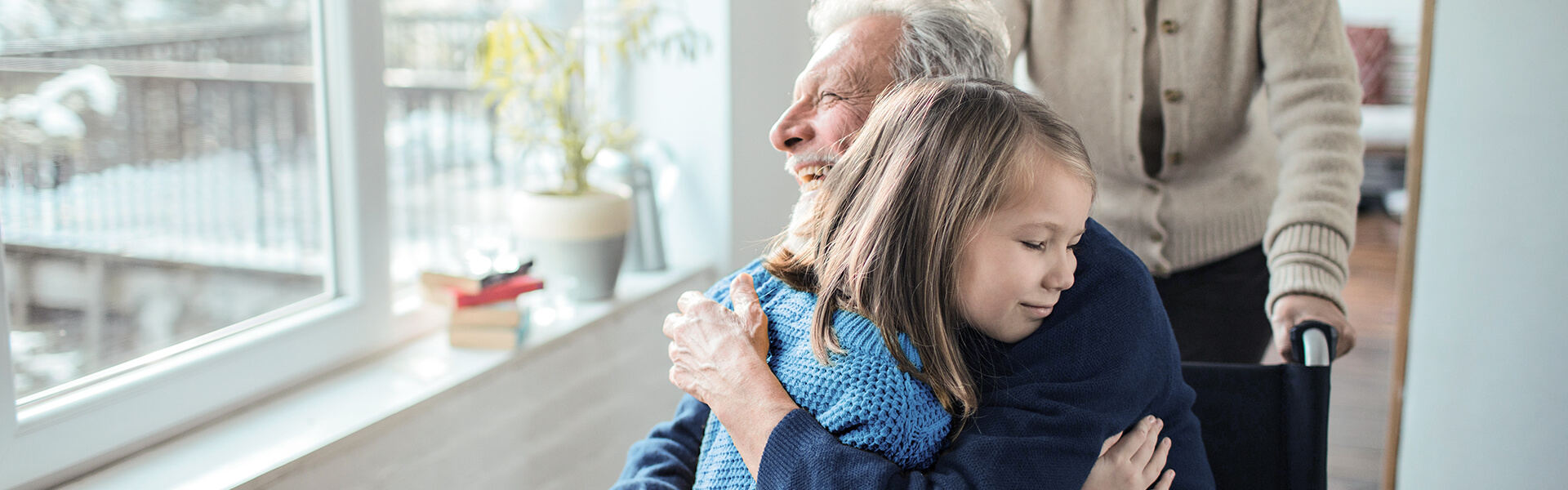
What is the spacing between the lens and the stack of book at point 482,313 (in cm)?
176

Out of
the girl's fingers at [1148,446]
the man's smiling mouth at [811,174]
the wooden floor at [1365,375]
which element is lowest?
the wooden floor at [1365,375]

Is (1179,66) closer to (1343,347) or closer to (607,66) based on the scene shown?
(1343,347)

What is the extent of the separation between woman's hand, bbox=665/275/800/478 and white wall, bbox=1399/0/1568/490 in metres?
1.63

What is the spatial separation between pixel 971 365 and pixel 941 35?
365 mm

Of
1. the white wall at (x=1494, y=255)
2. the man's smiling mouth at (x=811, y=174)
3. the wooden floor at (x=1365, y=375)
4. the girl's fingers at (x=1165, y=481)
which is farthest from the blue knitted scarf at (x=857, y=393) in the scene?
the white wall at (x=1494, y=255)

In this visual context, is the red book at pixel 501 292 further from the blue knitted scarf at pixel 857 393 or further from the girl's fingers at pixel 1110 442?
the girl's fingers at pixel 1110 442

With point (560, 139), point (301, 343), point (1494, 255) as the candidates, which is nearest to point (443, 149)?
point (560, 139)

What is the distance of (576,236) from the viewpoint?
1958 millimetres

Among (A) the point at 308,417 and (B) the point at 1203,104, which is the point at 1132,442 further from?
(A) the point at 308,417

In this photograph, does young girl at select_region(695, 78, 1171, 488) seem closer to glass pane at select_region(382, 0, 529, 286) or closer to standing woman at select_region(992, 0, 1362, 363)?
standing woman at select_region(992, 0, 1362, 363)

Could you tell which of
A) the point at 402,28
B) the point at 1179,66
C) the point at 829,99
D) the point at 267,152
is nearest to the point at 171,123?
the point at 267,152

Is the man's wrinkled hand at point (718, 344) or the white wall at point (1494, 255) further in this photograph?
the white wall at point (1494, 255)

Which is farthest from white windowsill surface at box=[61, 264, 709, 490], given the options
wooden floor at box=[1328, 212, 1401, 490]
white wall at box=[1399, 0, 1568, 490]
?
white wall at box=[1399, 0, 1568, 490]

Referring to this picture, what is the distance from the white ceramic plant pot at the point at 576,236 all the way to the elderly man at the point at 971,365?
0.92 meters
